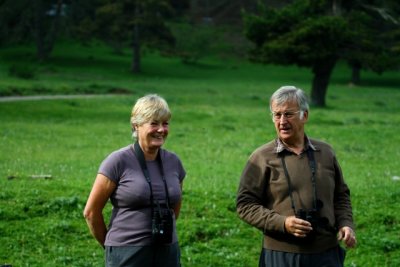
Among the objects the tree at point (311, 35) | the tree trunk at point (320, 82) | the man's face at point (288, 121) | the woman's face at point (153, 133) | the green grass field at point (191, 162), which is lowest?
the green grass field at point (191, 162)

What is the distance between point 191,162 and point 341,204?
33.4 feet

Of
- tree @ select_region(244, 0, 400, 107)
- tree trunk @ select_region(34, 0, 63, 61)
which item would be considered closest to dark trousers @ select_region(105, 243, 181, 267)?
tree @ select_region(244, 0, 400, 107)

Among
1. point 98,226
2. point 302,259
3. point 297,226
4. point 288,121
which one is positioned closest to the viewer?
point 297,226

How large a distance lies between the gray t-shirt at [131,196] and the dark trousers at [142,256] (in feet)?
0.14

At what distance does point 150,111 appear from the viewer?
5.46m

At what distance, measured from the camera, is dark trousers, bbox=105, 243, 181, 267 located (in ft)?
17.8

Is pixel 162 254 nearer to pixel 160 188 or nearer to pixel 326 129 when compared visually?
pixel 160 188

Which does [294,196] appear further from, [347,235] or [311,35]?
[311,35]

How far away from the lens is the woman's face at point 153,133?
548 cm

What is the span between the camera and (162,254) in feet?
18.0

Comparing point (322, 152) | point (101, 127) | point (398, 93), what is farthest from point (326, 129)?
point (398, 93)

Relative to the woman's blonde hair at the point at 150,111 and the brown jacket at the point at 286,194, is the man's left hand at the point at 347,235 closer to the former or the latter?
the brown jacket at the point at 286,194

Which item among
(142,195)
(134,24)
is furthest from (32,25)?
(142,195)

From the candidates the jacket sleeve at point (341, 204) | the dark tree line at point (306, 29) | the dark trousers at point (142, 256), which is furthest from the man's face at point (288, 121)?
the dark tree line at point (306, 29)
